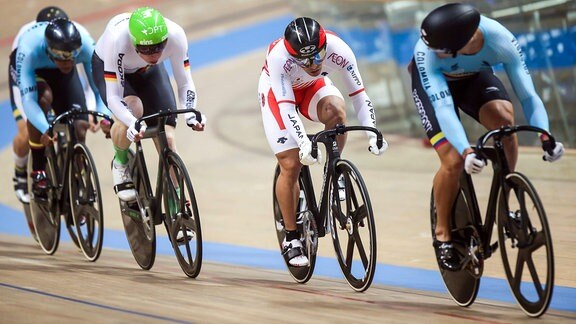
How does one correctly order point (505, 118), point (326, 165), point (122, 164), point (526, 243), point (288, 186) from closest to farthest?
1. point (526, 243)
2. point (505, 118)
3. point (326, 165)
4. point (288, 186)
5. point (122, 164)

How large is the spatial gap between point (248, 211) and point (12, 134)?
5.55 m

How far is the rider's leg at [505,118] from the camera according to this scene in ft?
15.1

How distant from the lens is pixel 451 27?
14.3ft

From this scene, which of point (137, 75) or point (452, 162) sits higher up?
point (137, 75)

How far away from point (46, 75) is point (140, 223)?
1.45 meters

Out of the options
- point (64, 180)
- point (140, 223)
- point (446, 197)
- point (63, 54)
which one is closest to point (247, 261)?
point (140, 223)

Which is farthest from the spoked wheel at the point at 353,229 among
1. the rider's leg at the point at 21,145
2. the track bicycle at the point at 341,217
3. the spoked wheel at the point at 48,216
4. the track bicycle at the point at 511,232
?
the rider's leg at the point at 21,145

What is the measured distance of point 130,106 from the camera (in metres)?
6.00

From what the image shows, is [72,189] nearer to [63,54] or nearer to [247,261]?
[63,54]

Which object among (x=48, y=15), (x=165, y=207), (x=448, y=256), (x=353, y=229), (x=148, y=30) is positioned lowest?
(x=448, y=256)

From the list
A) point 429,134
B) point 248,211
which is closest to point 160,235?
point 248,211

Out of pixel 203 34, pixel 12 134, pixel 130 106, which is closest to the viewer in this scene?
pixel 130 106

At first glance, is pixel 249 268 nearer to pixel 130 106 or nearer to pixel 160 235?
pixel 130 106

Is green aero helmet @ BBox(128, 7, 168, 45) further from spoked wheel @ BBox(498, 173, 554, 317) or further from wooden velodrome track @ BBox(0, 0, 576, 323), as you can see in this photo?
spoked wheel @ BBox(498, 173, 554, 317)
